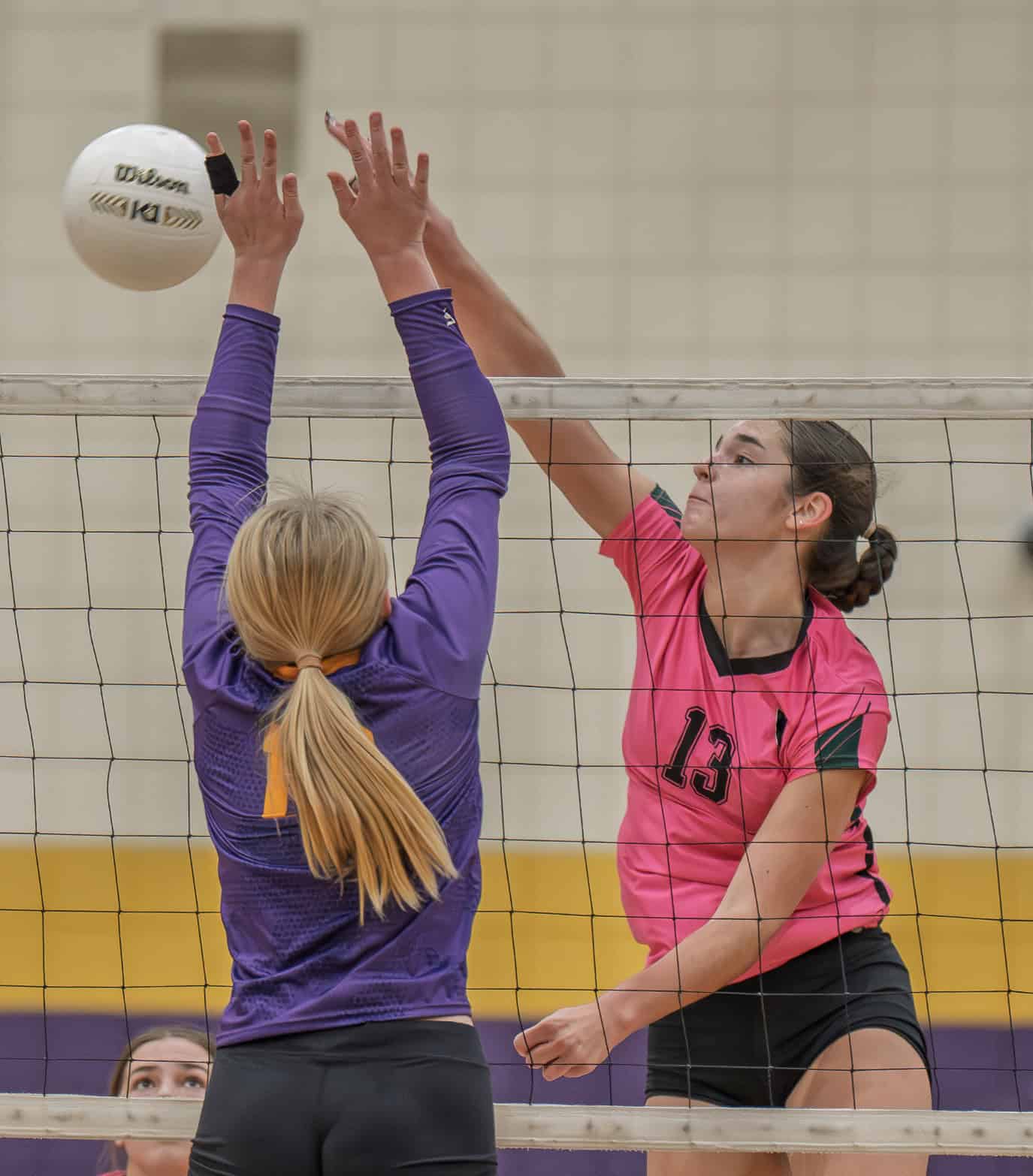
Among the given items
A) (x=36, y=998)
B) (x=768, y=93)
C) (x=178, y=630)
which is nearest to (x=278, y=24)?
(x=768, y=93)

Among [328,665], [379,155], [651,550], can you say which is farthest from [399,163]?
[651,550]

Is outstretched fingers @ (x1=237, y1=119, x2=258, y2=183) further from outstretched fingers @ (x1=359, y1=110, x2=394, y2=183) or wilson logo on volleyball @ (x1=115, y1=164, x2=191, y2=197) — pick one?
wilson logo on volleyball @ (x1=115, y1=164, x2=191, y2=197)

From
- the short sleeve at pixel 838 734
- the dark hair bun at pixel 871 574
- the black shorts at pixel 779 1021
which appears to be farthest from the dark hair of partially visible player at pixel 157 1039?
the dark hair bun at pixel 871 574

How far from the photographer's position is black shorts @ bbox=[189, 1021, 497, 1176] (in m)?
1.59

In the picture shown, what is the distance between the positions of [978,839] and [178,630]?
281 cm

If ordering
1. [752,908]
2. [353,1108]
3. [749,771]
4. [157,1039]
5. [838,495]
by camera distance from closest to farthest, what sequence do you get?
[353,1108] < [752,908] < [749,771] < [838,495] < [157,1039]

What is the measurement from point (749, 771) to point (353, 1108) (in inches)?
39.6

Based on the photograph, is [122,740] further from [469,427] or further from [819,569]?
[469,427]

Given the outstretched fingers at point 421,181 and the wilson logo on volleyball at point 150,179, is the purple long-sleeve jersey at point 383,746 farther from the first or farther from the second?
the wilson logo on volleyball at point 150,179

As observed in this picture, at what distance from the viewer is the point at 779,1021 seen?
2.41 m

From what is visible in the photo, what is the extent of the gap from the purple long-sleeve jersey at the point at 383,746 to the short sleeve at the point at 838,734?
2.38ft

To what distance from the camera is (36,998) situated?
16.2 feet

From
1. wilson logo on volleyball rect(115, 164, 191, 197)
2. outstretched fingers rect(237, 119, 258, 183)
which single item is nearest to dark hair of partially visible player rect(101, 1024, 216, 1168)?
wilson logo on volleyball rect(115, 164, 191, 197)

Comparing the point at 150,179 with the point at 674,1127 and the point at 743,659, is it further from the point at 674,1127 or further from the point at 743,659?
the point at 674,1127
